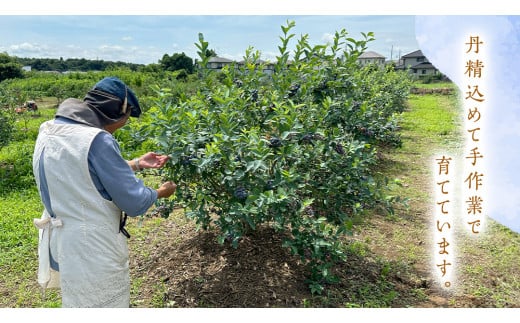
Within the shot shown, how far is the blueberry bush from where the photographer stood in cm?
257

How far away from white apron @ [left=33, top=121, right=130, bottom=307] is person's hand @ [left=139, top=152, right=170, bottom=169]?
34 cm

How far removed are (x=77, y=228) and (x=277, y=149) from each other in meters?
1.24

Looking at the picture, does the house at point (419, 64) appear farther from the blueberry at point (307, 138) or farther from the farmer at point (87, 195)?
the farmer at point (87, 195)

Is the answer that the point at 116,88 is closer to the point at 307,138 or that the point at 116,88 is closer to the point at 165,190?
the point at 165,190

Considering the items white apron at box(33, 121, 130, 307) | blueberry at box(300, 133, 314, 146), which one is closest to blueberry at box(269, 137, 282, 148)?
blueberry at box(300, 133, 314, 146)

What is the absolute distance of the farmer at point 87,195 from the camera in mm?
1973

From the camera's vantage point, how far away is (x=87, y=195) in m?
2.00

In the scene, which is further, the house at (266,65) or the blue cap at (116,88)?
the house at (266,65)

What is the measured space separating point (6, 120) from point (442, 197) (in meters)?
5.83

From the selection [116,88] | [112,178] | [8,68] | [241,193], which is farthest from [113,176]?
[8,68]

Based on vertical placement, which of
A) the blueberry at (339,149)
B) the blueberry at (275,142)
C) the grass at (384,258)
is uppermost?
the blueberry at (275,142)

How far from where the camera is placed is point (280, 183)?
2.53 metres

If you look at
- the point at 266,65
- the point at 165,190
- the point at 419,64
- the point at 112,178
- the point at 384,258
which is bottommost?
the point at 384,258

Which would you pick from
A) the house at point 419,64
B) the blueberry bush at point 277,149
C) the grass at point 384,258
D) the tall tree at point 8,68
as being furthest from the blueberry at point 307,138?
the house at point 419,64
